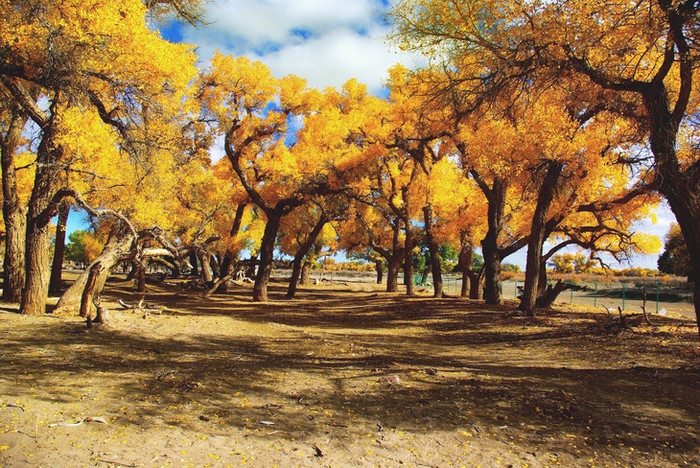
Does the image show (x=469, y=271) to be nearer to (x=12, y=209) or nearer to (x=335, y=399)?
(x=335, y=399)

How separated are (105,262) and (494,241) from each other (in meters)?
11.3

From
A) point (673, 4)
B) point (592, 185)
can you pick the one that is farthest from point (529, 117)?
point (673, 4)

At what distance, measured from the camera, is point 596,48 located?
19.4 feet

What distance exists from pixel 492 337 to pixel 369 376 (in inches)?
190

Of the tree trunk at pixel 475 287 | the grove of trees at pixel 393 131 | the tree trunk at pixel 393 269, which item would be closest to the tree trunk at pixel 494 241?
the grove of trees at pixel 393 131

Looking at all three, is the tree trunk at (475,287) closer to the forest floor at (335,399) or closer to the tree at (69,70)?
the forest floor at (335,399)

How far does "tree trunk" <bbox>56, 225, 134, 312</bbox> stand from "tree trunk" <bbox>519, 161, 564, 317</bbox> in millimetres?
10081

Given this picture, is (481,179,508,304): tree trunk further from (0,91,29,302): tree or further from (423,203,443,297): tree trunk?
(0,91,29,302): tree

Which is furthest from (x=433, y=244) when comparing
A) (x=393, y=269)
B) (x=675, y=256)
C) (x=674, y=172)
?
(x=675, y=256)

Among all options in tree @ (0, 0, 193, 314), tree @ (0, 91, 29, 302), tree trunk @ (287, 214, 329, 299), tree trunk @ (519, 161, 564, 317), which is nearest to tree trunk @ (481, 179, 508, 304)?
tree trunk @ (519, 161, 564, 317)

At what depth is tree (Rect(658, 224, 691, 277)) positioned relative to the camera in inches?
1125

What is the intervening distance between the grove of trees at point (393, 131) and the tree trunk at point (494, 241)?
7 centimetres

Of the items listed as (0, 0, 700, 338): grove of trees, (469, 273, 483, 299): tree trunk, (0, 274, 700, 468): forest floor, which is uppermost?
(0, 0, 700, 338): grove of trees

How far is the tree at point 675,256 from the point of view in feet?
93.8
